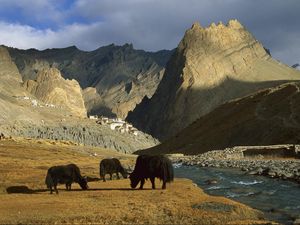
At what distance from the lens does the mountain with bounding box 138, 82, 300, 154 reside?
404 feet

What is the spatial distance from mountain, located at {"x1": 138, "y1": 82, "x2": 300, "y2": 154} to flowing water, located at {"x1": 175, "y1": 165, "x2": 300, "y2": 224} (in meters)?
60.5

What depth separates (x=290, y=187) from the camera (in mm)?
42812

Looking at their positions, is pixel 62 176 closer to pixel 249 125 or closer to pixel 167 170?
pixel 167 170

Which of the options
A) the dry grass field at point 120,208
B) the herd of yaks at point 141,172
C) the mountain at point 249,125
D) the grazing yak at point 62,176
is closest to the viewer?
the dry grass field at point 120,208

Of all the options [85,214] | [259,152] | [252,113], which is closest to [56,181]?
[85,214]

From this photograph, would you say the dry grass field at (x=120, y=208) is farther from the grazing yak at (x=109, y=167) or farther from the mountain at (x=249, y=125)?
the mountain at (x=249, y=125)

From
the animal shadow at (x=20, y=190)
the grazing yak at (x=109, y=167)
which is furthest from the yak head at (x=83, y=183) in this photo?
the grazing yak at (x=109, y=167)

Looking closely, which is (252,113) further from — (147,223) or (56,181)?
(147,223)

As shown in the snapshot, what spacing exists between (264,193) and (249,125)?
327 ft

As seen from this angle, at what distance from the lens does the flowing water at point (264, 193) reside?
30516 mm

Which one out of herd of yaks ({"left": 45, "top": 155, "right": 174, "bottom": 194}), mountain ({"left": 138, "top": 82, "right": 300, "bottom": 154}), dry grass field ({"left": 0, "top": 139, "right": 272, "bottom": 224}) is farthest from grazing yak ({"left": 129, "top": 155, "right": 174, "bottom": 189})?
mountain ({"left": 138, "top": 82, "right": 300, "bottom": 154})

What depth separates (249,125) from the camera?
138000mm

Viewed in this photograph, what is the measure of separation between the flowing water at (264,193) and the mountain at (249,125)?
6054 cm

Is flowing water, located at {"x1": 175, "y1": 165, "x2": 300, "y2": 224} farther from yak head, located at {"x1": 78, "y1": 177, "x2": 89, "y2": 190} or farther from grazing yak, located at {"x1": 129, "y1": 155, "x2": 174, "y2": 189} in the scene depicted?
yak head, located at {"x1": 78, "y1": 177, "x2": 89, "y2": 190}
